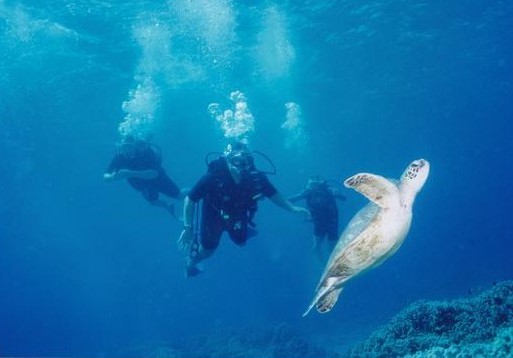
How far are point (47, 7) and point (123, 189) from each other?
36.0 meters

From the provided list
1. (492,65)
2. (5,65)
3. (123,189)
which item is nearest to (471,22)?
(492,65)

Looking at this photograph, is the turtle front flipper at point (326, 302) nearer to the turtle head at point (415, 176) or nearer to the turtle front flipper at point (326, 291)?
the turtle front flipper at point (326, 291)

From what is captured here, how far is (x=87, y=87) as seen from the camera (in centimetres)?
2311

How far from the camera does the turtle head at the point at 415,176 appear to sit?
3693 mm

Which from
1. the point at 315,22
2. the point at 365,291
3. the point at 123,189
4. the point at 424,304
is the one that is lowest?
the point at 424,304

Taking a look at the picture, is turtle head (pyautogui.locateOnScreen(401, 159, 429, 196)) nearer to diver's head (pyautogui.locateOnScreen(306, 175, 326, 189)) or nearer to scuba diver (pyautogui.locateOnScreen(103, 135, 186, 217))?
diver's head (pyautogui.locateOnScreen(306, 175, 326, 189))

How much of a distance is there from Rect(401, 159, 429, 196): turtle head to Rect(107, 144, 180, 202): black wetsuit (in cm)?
845

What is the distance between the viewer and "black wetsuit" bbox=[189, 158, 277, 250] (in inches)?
262

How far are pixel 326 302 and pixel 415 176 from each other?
182 centimetres

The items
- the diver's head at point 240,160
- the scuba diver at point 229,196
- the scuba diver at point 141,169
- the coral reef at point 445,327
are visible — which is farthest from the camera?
the scuba diver at point 141,169

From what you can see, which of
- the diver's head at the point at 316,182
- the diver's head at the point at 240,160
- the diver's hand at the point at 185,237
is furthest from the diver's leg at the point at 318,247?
the diver's head at the point at 240,160

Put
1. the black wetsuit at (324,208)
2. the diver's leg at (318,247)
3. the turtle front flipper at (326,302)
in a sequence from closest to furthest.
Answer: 1. the turtle front flipper at (326,302)
2. the black wetsuit at (324,208)
3. the diver's leg at (318,247)

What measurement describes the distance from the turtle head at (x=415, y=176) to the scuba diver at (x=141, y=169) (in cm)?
782

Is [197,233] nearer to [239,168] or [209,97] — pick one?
[239,168]
